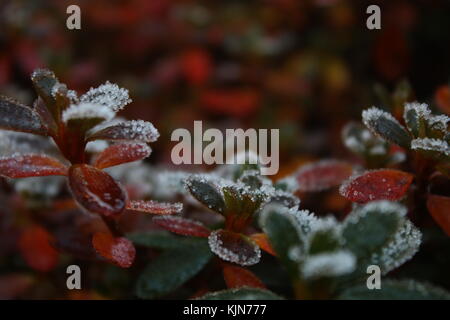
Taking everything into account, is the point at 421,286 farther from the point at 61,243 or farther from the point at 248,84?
the point at 248,84

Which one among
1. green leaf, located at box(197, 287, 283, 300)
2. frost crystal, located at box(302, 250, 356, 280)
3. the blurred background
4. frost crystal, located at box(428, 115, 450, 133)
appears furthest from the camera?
the blurred background

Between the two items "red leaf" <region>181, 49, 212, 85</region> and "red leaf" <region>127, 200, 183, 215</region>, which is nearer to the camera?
"red leaf" <region>127, 200, 183, 215</region>

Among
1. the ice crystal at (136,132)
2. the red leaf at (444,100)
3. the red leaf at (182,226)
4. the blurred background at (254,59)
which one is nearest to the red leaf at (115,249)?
the red leaf at (182,226)

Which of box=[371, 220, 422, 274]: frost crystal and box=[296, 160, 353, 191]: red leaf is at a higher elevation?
box=[296, 160, 353, 191]: red leaf

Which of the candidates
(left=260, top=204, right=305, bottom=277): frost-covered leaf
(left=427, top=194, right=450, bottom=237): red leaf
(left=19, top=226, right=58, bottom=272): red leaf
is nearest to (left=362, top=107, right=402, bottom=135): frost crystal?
(left=427, top=194, right=450, bottom=237): red leaf

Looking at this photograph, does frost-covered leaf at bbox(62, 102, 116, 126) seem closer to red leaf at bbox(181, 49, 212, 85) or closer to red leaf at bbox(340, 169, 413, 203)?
red leaf at bbox(340, 169, 413, 203)
